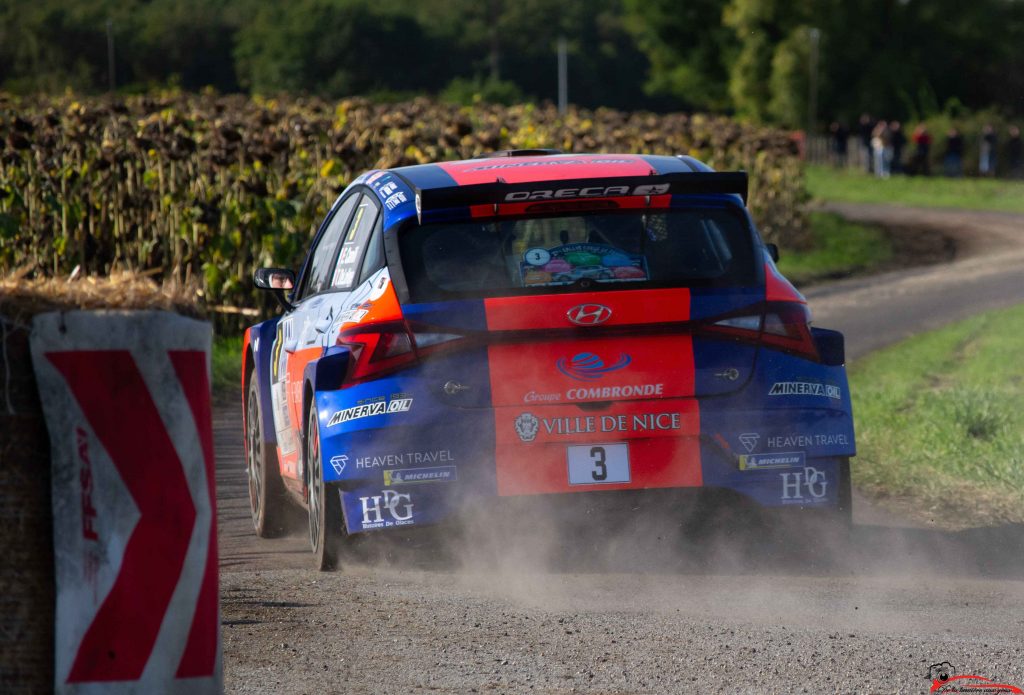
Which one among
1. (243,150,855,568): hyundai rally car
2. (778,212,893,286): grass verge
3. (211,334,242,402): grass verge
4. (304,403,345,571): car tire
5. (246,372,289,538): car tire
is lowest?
(778,212,893,286): grass verge

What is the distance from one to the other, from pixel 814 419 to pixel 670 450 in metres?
0.65

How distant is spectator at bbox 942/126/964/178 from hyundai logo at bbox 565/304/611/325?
2076 inches

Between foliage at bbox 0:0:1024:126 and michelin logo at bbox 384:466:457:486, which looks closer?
michelin logo at bbox 384:466:457:486

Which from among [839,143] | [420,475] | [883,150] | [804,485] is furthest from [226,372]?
[839,143]

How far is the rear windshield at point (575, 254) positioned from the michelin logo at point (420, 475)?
67 cm

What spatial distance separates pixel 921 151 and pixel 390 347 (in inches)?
2176

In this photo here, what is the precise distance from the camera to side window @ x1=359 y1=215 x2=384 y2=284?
740 cm

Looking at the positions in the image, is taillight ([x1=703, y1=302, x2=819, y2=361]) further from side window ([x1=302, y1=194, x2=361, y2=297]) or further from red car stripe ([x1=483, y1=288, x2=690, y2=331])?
side window ([x1=302, y1=194, x2=361, y2=297])

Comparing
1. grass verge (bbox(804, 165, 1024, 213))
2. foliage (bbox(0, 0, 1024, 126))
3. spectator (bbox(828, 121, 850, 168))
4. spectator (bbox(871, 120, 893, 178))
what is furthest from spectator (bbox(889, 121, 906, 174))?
foliage (bbox(0, 0, 1024, 126))

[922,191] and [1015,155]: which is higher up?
[922,191]

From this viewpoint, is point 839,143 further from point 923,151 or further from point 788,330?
point 788,330

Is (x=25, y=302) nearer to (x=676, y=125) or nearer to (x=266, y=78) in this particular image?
(x=676, y=125)

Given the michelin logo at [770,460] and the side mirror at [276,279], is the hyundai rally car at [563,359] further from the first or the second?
the side mirror at [276,279]

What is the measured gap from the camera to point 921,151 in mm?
60125
